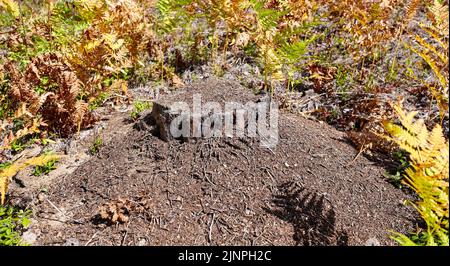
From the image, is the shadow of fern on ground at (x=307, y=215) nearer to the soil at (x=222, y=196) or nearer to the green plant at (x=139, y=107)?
the soil at (x=222, y=196)

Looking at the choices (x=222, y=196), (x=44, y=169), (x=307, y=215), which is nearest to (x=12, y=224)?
(x=44, y=169)

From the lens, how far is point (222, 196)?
9.78ft

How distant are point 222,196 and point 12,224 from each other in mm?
1640

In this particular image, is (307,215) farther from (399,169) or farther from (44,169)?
(44,169)

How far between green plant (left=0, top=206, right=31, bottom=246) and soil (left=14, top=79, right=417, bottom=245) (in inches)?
3.6

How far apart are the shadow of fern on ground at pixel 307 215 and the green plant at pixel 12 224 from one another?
6.13ft

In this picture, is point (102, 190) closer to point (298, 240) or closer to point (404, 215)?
point (298, 240)

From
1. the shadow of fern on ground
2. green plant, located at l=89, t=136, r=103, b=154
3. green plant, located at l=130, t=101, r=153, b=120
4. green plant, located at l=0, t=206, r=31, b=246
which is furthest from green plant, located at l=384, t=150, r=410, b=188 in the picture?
green plant, located at l=0, t=206, r=31, b=246

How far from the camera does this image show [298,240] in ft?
8.93

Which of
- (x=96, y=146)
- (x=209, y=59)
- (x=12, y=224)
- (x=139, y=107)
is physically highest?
(x=209, y=59)

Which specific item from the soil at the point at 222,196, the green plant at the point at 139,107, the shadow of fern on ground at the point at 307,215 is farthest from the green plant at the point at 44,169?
the shadow of fern on ground at the point at 307,215

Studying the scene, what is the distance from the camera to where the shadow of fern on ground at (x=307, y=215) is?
2.73 m

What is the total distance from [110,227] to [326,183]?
174 cm

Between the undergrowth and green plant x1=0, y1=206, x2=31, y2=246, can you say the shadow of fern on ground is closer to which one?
the undergrowth
